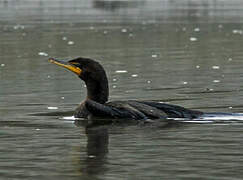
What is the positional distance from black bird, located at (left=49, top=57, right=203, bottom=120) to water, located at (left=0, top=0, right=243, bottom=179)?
1.12 ft

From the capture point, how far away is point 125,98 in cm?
1627

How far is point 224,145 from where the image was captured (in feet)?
36.1

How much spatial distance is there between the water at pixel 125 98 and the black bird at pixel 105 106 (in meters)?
0.34

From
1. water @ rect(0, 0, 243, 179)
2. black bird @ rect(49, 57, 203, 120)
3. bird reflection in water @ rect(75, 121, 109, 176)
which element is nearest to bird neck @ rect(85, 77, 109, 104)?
black bird @ rect(49, 57, 203, 120)

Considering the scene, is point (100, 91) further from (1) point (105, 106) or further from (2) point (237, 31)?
(2) point (237, 31)

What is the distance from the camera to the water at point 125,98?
9781mm

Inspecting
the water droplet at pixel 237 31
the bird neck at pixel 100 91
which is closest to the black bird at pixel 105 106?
the bird neck at pixel 100 91

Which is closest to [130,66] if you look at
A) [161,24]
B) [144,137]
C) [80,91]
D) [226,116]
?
[80,91]

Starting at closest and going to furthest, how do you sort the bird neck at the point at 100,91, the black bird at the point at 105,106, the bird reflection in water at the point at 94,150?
1. the bird reflection in water at the point at 94,150
2. the black bird at the point at 105,106
3. the bird neck at the point at 100,91

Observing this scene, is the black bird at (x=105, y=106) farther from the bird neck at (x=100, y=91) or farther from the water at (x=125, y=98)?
the water at (x=125, y=98)

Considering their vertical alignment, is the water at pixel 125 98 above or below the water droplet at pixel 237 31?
above

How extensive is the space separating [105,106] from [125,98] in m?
2.70

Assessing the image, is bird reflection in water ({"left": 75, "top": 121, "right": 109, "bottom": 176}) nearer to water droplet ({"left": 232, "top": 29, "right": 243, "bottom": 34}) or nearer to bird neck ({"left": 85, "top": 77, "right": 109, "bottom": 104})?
bird neck ({"left": 85, "top": 77, "right": 109, "bottom": 104})

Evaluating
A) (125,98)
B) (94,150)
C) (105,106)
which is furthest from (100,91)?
(94,150)
